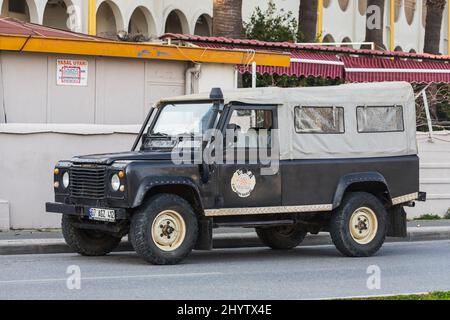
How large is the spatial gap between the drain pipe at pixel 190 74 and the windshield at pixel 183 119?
Answer: 17.0 feet

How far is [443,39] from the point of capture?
2207 inches

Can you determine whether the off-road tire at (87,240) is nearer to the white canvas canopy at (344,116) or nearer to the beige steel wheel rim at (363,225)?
the white canvas canopy at (344,116)

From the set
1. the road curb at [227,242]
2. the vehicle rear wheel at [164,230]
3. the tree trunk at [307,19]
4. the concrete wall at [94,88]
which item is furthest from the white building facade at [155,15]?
the vehicle rear wheel at [164,230]

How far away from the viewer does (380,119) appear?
1716 centimetres

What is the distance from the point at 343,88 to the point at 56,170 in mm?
4325

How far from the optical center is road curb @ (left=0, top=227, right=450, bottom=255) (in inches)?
653

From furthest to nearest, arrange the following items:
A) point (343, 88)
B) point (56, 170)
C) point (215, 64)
Result: point (215, 64) < point (343, 88) < point (56, 170)

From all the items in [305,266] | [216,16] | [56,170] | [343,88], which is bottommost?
[305,266]

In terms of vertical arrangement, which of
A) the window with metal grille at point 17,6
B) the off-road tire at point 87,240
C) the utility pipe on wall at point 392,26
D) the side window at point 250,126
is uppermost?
the utility pipe on wall at point 392,26

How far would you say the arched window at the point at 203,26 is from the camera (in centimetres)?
4203

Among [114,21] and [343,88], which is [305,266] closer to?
[343,88]

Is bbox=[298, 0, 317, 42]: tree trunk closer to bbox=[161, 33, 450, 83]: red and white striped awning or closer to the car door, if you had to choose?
bbox=[161, 33, 450, 83]: red and white striped awning
